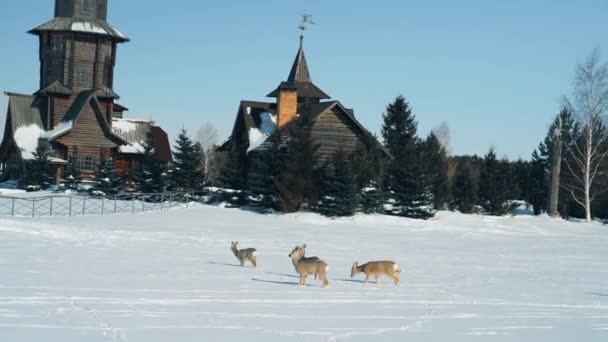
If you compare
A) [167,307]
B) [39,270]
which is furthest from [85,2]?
[167,307]

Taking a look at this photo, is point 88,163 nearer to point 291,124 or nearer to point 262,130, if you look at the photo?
point 262,130

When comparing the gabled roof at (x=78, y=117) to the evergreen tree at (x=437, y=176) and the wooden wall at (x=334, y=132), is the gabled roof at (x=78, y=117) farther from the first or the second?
the evergreen tree at (x=437, y=176)

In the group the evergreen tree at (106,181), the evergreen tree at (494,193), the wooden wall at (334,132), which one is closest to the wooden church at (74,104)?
the evergreen tree at (106,181)

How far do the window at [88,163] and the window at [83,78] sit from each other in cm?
725

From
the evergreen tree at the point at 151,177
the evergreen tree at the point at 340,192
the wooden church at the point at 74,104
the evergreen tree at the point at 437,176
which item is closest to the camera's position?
the evergreen tree at the point at 340,192

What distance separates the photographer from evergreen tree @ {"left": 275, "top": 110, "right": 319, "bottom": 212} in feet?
123

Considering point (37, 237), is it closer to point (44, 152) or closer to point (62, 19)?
point (44, 152)

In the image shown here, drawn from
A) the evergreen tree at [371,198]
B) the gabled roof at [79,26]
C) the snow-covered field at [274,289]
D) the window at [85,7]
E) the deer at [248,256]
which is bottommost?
the snow-covered field at [274,289]

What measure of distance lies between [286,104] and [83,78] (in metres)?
20.6

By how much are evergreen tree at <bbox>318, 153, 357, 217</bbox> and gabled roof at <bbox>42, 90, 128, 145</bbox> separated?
74.7ft

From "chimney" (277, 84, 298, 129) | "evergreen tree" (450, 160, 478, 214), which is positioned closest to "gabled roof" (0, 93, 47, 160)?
"chimney" (277, 84, 298, 129)

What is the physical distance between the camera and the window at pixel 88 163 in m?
52.7

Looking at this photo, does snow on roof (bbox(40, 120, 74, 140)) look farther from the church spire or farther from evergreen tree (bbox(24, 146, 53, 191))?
the church spire

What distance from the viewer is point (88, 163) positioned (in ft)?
174
